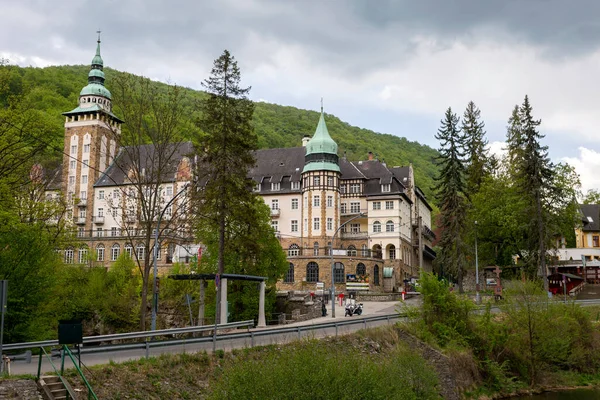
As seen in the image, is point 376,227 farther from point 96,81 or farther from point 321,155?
point 96,81

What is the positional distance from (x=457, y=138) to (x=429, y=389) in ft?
139

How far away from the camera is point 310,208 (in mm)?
69250

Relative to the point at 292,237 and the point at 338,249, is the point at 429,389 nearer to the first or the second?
the point at 338,249

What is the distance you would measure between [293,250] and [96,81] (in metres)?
36.8

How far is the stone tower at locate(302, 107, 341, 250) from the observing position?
68625mm

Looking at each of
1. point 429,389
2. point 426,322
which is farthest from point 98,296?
point 429,389

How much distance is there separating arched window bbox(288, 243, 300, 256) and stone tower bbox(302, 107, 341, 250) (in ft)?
4.70

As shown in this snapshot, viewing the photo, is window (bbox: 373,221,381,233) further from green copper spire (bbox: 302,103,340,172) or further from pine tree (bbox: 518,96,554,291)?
pine tree (bbox: 518,96,554,291)

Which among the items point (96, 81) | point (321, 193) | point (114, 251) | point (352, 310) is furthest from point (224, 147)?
point (96, 81)

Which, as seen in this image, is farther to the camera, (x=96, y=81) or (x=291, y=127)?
(x=291, y=127)

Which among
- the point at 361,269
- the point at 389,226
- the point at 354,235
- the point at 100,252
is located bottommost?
the point at 361,269

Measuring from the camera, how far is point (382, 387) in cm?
1577

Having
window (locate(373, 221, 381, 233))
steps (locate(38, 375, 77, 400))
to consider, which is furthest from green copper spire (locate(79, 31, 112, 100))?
steps (locate(38, 375, 77, 400))

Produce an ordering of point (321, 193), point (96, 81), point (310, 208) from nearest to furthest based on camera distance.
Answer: point (321, 193), point (310, 208), point (96, 81)
